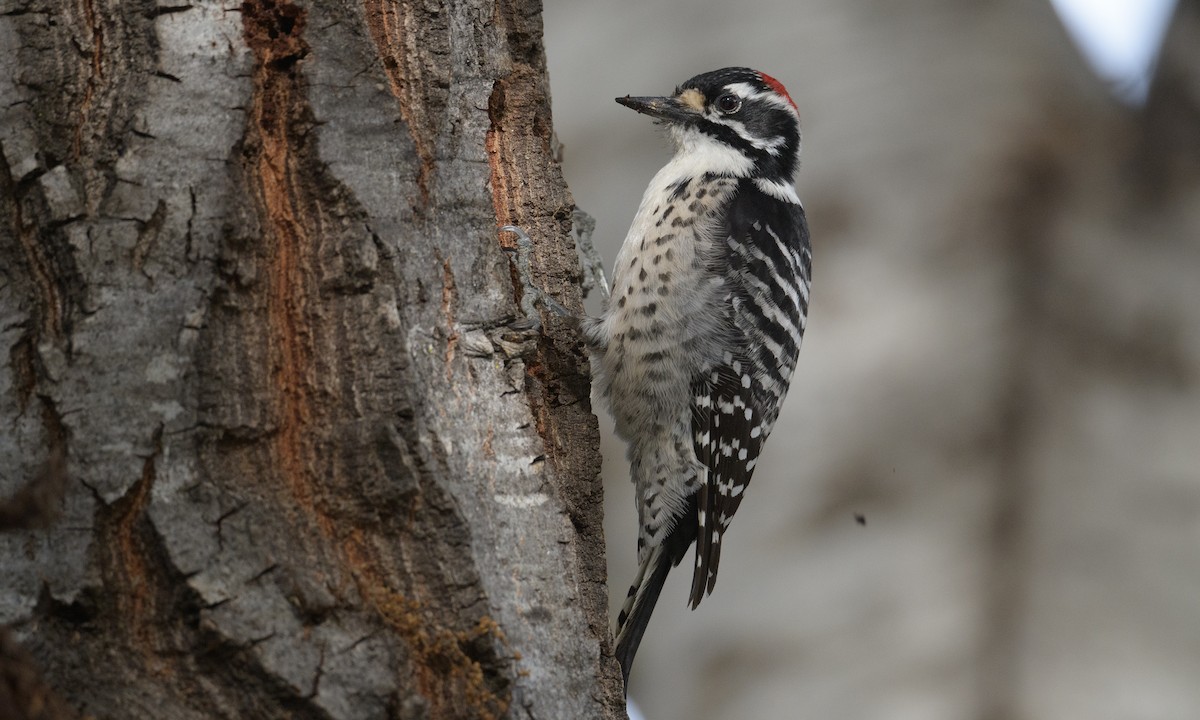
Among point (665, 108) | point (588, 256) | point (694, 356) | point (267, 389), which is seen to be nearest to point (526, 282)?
point (267, 389)

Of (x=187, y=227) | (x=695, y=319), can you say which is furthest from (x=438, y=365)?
(x=695, y=319)

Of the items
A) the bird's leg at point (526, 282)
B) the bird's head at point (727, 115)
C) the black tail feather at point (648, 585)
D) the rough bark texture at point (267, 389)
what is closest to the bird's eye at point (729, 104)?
the bird's head at point (727, 115)

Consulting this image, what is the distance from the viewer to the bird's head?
394 centimetres

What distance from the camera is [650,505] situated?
3.53 metres

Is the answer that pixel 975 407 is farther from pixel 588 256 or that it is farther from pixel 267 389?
pixel 267 389

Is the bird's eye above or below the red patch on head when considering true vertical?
below

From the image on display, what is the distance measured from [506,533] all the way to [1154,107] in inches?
110

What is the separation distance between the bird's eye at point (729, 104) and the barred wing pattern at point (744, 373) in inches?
12.9

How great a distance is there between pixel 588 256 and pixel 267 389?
2.24m

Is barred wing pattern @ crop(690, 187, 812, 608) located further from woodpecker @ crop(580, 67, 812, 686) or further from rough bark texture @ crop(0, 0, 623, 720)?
rough bark texture @ crop(0, 0, 623, 720)

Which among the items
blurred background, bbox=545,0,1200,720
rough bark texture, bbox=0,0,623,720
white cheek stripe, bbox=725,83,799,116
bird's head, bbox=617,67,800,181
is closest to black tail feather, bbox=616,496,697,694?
blurred background, bbox=545,0,1200,720

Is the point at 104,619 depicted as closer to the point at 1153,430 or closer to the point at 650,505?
the point at 650,505

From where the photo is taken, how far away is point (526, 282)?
2482mm

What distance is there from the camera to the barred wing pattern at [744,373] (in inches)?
138
